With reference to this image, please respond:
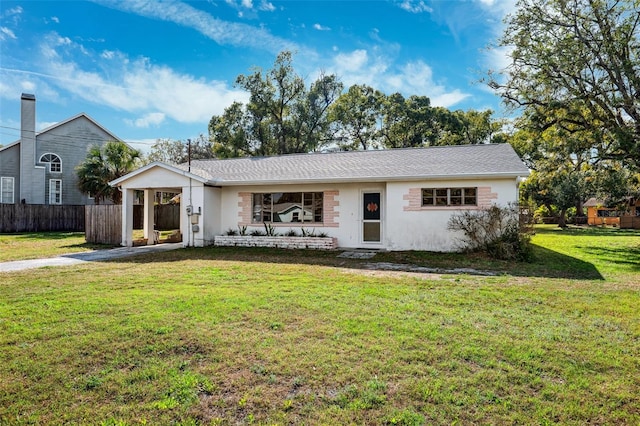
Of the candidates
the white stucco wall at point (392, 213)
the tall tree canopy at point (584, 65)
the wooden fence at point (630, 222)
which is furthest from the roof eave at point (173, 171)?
the wooden fence at point (630, 222)

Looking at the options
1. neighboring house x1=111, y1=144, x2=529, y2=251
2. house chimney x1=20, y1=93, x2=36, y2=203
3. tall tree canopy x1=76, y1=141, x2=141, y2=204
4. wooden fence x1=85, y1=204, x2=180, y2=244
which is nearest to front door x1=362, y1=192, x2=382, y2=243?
neighboring house x1=111, y1=144, x2=529, y2=251

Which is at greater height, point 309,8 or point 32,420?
point 309,8

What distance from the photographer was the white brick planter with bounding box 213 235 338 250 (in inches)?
514

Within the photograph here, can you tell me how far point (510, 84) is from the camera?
16.9 meters

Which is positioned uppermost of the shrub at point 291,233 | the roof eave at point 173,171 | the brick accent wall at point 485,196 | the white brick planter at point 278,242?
the roof eave at point 173,171

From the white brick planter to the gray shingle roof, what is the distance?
2118 mm

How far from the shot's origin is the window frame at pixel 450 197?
39.3ft

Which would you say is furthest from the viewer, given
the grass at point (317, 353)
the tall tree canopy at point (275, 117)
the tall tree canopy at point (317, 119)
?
the tall tree canopy at point (317, 119)

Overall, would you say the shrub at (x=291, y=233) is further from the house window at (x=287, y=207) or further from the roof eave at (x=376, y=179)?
the roof eave at (x=376, y=179)

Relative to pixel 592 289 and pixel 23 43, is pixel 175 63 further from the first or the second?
pixel 592 289

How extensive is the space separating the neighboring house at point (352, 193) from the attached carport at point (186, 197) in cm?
4

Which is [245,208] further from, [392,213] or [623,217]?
[623,217]

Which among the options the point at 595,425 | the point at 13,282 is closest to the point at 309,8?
the point at 13,282

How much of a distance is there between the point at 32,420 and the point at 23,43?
19.6 meters
